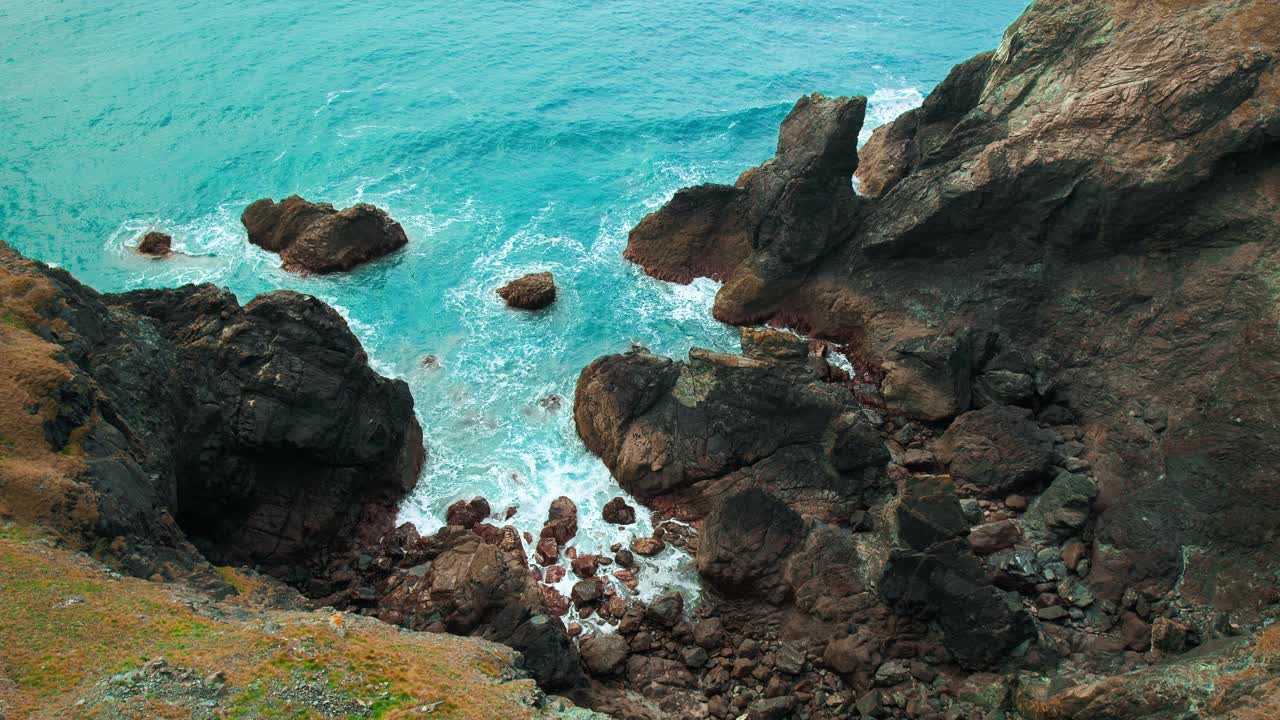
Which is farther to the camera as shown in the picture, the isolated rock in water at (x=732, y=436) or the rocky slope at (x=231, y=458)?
the isolated rock in water at (x=732, y=436)

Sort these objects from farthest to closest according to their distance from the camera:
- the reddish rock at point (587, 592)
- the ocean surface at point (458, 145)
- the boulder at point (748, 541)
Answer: the ocean surface at point (458, 145) → the reddish rock at point (587, 592) → the boulder at point (748, 541)

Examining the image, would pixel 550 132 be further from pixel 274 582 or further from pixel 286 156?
pixel 274 582

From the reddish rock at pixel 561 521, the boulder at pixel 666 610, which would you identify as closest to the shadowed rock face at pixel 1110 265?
the boulder at pixel 666 610

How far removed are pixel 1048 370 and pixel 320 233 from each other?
39085 millimetres

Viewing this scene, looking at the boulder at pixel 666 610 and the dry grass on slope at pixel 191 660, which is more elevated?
the dry grass on slope at pixel 191 660

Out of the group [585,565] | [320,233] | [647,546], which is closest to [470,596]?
[585,565]

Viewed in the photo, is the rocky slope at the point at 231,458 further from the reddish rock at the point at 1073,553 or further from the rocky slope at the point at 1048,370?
the reddish rock at the point at 1073,553

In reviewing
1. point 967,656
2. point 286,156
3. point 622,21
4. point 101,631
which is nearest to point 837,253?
point 967,656

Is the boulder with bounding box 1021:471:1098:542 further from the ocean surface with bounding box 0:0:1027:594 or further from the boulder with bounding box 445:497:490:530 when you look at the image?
the boulder with bounding box 445:497:490:530

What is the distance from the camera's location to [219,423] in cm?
2658

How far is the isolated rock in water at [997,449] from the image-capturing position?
28.4 meters

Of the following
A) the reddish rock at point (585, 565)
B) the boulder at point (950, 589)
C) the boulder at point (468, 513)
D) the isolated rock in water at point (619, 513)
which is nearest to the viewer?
the boulder at point (950, 589)

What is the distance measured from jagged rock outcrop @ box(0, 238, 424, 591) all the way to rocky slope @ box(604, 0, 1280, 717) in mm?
9923

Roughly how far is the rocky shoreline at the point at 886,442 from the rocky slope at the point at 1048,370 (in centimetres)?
12
